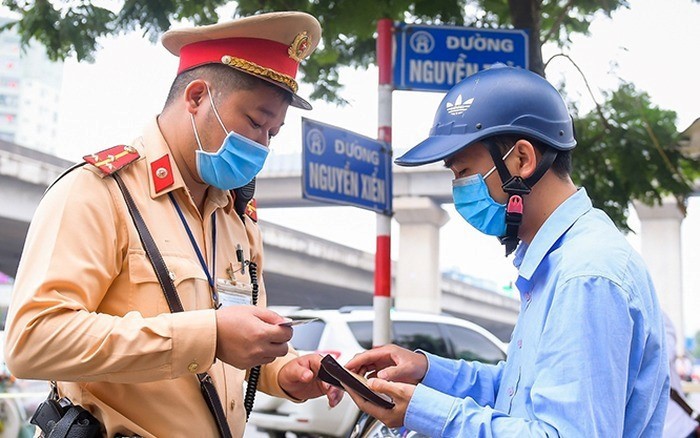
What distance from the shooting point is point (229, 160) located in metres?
2.53

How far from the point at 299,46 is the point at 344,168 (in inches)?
84.0

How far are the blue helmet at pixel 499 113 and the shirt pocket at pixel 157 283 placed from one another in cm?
74

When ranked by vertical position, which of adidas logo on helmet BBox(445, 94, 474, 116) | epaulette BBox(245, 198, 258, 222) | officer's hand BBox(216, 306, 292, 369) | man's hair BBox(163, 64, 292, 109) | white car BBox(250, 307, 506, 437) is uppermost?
man's hair BBox(163, 64, 292, 109)

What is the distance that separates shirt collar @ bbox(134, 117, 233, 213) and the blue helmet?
0.72 meters

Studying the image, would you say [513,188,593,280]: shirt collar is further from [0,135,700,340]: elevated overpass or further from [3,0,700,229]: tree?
[0,135,700,340]: elevated overpass

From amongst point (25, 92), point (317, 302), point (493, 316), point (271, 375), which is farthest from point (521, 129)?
point (25, 92)

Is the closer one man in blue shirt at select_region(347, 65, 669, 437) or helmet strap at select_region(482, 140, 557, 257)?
man in blue shirt at select_region(347, 65, 669, 437)

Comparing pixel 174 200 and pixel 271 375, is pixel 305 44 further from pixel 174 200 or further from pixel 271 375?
pixel 271 375

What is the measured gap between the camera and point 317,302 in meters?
44.2

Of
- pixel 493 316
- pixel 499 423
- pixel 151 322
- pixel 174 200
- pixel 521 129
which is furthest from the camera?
pixel 493 316

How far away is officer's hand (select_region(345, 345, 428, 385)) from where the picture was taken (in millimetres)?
2426

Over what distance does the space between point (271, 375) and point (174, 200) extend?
0.74m

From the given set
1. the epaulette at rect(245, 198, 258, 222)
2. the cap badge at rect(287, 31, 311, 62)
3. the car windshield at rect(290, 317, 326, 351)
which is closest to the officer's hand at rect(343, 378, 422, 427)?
the epaulette at rect(245, 198, 258, 222)

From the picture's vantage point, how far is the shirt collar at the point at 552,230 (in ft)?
6.79
